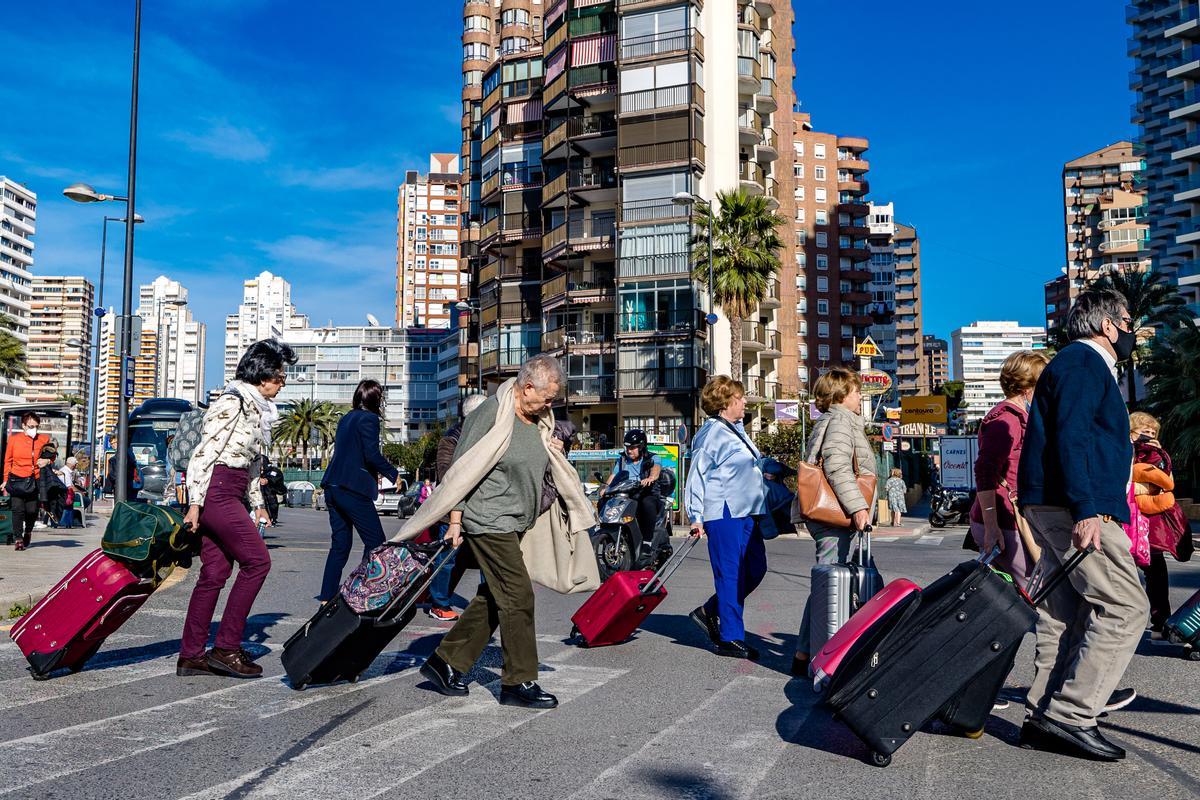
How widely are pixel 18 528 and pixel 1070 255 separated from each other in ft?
450

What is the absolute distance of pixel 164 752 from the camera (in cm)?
465

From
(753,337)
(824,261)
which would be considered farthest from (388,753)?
(824,261)

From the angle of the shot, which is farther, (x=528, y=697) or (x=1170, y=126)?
(x=1170, y=126)

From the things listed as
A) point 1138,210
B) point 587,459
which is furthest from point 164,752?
point 1138,210

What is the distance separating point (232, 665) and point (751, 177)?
168 ft

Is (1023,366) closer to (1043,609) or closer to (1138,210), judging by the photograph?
(1043,609)

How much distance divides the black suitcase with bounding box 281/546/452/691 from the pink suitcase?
6.75ft

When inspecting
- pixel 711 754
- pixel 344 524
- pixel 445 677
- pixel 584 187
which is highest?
pixel 584 187

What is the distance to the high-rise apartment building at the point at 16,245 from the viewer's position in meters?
173

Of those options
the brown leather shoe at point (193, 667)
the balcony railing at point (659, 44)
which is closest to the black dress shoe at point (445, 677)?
the brown leather shoe at point (193, 667)

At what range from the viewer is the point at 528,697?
18.5ft

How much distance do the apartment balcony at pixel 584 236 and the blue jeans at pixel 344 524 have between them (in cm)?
4286

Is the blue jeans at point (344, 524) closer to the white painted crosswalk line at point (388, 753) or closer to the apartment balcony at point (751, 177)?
the white painted crosswalk line at point (388, 753)

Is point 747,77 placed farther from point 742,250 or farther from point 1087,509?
point 1087,509
